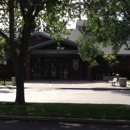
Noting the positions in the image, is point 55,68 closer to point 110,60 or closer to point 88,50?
point 110,60

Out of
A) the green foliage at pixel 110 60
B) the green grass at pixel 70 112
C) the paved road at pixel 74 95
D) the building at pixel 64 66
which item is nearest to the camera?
the green grass at pixel 70 112

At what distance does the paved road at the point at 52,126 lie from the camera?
26.9 ft

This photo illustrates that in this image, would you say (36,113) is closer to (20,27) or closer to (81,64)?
(20,27)

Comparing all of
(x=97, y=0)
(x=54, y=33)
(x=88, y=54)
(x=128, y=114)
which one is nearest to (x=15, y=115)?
(x=128, y=114)

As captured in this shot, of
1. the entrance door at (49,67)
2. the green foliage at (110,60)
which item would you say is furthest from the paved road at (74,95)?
the entrance door at (49,67)

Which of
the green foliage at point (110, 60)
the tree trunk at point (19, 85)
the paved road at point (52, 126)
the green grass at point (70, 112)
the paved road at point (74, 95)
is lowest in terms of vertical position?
the paved road at point (74, 95)

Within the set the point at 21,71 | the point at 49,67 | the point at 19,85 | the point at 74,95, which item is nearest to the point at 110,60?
the point at 49,67

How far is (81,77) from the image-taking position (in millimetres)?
38688

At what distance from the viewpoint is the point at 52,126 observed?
8461 mm

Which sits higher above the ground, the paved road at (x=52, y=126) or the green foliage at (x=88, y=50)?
the green foliage at (x=88, y=50)

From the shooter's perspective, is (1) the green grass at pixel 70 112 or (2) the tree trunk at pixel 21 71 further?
(2) the tree trunk at pixel 21 71

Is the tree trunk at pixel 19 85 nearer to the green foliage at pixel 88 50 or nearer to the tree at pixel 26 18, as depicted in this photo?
the tree at pixel 26 18

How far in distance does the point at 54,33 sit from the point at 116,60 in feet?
76.7

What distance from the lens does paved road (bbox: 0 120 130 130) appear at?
8211 mm
